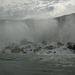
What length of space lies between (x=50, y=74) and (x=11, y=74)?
24.7 feet

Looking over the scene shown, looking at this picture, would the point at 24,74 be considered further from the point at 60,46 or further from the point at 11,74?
the point at 60,46

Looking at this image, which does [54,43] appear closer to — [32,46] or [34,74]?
[32,46]

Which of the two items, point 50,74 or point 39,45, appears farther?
point 39,45

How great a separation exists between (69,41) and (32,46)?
5255 cm

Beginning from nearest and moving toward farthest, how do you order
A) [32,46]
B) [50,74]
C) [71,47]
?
1. [50,74]
2. [71,47]
3. [32,46]

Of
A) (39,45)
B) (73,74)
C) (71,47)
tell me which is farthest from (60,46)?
(73,74)

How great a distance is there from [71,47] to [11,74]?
155 meters

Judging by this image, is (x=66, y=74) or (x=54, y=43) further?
(x=54, y=43)

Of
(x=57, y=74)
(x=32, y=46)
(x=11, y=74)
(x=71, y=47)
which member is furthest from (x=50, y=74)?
(x=32, y=46)

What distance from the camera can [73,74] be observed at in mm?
26641

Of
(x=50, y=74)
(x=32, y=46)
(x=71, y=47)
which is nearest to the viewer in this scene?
(x=50, y=74)

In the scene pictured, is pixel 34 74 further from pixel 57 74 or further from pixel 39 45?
pixel 39 45

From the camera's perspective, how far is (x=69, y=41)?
651 feet

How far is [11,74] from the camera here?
27250mm
